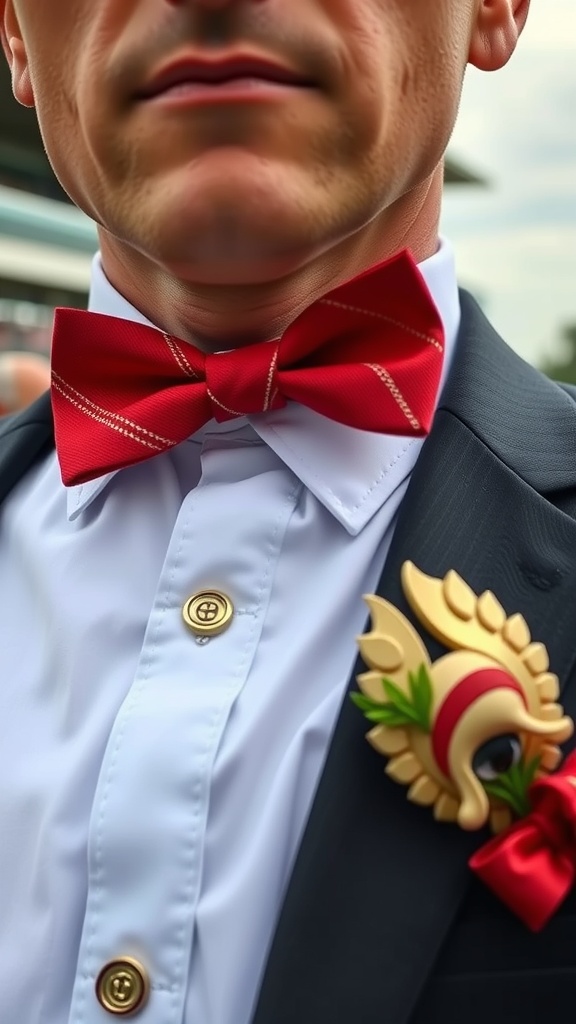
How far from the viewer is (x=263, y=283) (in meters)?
1.00

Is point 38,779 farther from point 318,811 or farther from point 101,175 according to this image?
point 101,175

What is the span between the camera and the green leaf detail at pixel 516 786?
0.82 m

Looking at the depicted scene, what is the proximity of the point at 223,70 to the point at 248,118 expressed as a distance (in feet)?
0.13

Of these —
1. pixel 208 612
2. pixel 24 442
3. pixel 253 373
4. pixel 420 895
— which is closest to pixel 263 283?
pixel 253 373

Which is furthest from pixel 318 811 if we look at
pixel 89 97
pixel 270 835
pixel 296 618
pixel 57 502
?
pixel 89 97

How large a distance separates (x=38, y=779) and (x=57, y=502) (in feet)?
1.07

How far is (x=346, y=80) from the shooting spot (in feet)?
2.92

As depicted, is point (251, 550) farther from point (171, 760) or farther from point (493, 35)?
point (493, 35)

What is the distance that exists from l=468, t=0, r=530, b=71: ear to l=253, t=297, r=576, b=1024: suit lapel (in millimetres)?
383

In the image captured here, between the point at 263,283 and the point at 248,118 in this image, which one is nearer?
the point at 248,118

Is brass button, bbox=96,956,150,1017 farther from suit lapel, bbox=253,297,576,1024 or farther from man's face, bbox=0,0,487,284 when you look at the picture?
man's face, bbox=0,0,487,284

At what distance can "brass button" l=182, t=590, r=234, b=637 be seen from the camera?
0.95 metres

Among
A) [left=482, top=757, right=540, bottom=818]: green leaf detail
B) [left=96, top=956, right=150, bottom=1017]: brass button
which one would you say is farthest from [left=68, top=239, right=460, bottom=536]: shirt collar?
[left=96, top=956, right=150, bottom=1017]: brass button

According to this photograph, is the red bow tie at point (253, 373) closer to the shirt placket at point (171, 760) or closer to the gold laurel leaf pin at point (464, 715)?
the shirt placket at point (171, 760)
